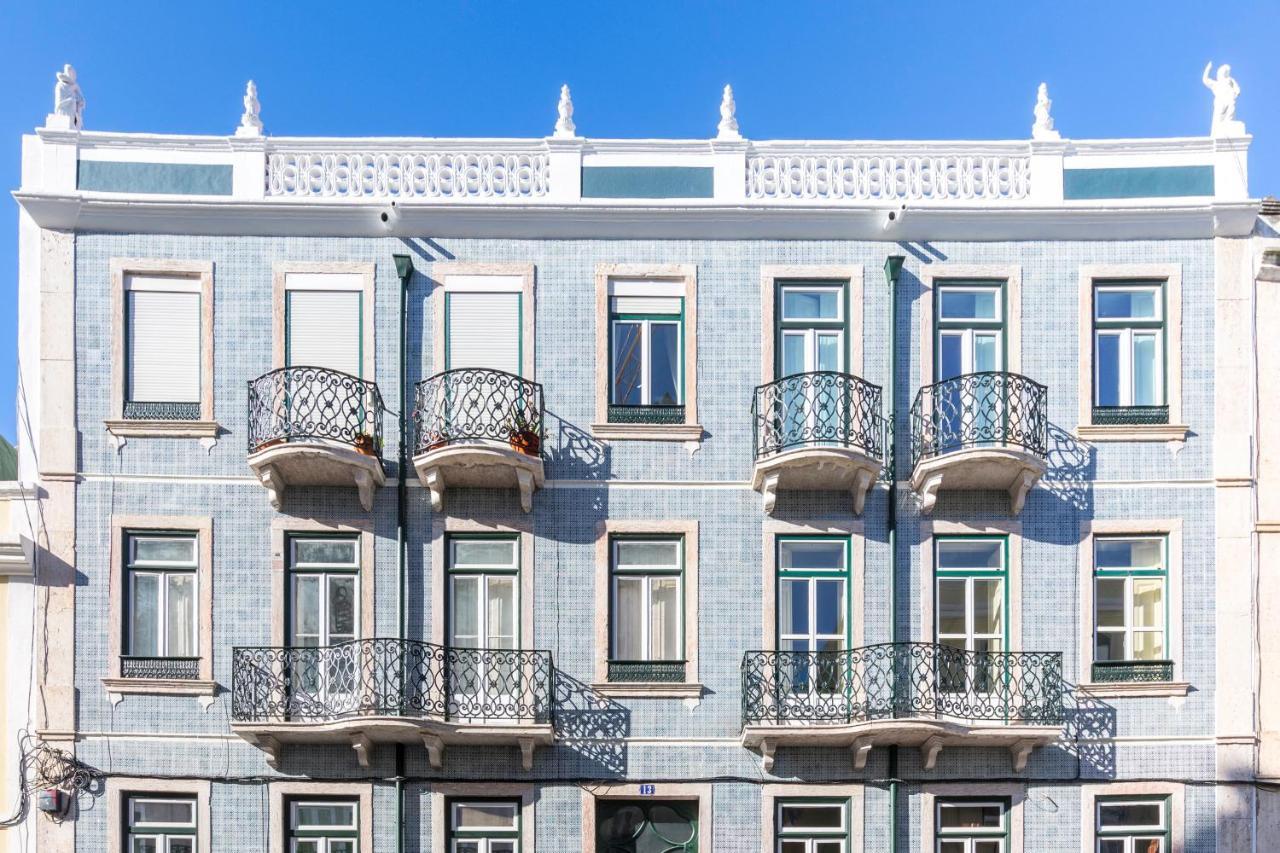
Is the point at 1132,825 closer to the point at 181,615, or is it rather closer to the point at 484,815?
the point at 484,815

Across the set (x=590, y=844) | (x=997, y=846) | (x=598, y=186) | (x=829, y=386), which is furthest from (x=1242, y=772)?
(x=598, y=186)

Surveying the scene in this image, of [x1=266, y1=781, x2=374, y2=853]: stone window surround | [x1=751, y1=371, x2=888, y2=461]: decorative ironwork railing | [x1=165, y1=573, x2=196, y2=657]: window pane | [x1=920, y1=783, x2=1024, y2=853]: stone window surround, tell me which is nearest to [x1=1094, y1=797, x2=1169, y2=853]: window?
[x1=920, y1=783, x2=1024, y2=853]: stone window surround

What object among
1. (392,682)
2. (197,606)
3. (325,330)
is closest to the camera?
(392,682)

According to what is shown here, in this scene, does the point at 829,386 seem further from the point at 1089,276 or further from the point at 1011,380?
the point at 1089,276

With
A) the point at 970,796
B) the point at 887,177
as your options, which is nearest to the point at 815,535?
the point at 970,796

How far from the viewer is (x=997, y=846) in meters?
17.2

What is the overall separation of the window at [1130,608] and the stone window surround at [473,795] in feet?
23.8

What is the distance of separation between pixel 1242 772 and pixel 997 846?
313 centimetres

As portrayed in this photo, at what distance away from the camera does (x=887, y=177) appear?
1802 centimetres

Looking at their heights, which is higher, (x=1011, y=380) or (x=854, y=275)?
(x=854, y=275)

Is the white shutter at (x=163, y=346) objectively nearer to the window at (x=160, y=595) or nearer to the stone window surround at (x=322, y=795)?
the window at (x=160, y=595)

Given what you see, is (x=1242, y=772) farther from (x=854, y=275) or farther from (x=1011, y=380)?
(x=854, y=275)

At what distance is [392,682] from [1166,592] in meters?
9.69

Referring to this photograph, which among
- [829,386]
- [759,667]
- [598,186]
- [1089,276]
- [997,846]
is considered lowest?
[997,846]
